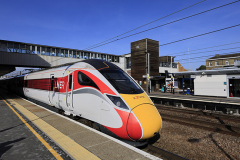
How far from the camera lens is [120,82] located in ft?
19.6

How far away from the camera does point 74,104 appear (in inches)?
281

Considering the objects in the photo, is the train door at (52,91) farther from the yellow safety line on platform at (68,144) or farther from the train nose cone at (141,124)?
the train nose cone at (141,124)

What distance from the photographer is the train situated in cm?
480

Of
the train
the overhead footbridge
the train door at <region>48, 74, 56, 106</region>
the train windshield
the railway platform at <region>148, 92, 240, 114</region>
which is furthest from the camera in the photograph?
the overhead footbridge

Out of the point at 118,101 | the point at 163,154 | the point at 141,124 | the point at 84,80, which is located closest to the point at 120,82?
the point at 118,101

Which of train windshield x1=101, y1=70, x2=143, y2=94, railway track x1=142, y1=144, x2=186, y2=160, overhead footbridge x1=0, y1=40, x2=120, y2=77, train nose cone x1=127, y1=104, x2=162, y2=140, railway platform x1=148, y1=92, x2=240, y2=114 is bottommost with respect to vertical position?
railway track x1=142, y1=144, x2=186, y2=160

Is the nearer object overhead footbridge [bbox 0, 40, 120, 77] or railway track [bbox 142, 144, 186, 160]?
railway track [bbox 142, 144, 186, 160]

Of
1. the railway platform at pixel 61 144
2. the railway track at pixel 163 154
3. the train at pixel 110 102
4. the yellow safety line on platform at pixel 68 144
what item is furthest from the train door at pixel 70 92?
the railway track at pixel 163 154

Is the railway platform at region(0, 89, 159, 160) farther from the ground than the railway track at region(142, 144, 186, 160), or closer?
farther from the ground

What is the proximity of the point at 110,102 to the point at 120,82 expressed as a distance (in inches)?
42.7

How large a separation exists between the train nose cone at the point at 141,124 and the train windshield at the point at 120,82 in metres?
0.86

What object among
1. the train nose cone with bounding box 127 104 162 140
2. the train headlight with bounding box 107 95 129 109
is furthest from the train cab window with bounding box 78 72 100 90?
Answer: the train nose cone with bounding box 127 104 162 140

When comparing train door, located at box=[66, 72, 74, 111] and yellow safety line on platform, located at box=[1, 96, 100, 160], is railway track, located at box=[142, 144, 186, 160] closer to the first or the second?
yellow safety line on platform, located at box=[1, 96, 100, 160]

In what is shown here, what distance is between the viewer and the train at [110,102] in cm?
480
